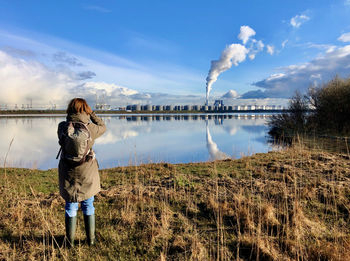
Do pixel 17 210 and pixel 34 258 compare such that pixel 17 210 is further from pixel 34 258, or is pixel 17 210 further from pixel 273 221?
pixel 273 221

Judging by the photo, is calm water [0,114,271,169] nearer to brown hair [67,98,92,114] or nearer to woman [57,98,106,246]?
woman [57,98,106,246]

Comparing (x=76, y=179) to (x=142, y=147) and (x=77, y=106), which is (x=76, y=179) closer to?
(x=77, y=106)

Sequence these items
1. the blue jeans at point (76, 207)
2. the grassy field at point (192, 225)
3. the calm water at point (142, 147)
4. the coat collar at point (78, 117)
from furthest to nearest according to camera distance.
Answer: the calm water at point (142, 147) < the grassy field at point (192, 225) < the blue jeans at point (76, 207) < the coat collar at point (78, 117)

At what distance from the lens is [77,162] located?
2887 mm

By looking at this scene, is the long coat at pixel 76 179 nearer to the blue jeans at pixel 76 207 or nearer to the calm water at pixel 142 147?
the blue jeans at pixel 76 207

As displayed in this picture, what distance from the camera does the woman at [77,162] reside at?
2.81 metres

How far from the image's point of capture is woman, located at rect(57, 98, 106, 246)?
9.21 feet

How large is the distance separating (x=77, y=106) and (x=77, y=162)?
0.81 metres

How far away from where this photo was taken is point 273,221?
12.9 ft

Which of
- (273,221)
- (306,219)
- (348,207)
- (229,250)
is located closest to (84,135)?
(229,250)

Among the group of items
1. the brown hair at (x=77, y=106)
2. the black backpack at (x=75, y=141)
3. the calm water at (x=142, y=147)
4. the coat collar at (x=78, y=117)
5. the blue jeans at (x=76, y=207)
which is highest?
the brown hair at (x=77, y=106)

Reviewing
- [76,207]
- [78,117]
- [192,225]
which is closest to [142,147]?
[192,225]

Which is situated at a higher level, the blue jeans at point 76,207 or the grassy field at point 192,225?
the blue jeans at point 76,207

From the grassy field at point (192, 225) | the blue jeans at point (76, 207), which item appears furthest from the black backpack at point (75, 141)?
the grassy field at point (192, 225)
